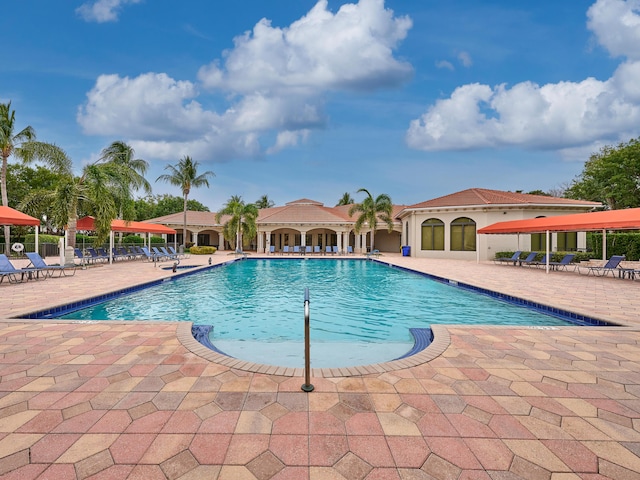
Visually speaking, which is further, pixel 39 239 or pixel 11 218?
pixel 39 239

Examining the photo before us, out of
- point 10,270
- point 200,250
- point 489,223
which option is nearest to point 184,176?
point 200,250

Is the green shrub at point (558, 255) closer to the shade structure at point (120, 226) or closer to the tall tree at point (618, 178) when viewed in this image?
the tall tree at point (618, 178)

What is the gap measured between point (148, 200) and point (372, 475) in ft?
207

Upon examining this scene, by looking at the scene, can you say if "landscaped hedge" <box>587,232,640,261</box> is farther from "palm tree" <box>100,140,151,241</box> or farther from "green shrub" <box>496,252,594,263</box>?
"palm tree" <box>100,140,151,241</box>

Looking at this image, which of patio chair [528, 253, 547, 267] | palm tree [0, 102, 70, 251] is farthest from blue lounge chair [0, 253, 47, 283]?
patio chair [528, 253, 547, 267]

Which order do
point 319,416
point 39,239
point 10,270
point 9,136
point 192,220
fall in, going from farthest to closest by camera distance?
point 192,220
point 39,239
point 9,136
point 10,270
point 319,416

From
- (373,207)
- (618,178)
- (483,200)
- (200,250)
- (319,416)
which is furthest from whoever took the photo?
(618,178)

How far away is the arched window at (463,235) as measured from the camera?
2239 centimetres

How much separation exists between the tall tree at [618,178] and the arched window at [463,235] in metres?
19.8

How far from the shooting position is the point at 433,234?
2395cm

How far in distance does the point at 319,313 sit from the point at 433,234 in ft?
59.9

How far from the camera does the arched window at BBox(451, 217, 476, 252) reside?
22391 mm

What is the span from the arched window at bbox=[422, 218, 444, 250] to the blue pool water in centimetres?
1233

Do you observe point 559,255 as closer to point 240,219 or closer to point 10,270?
point 240,219
